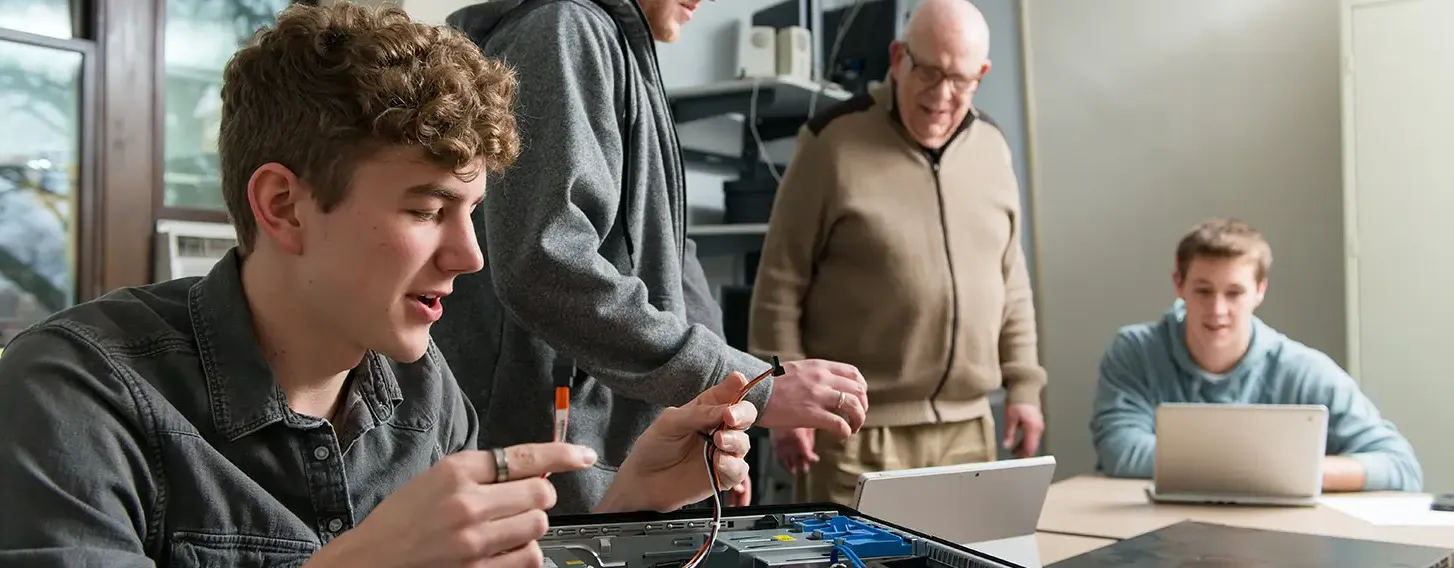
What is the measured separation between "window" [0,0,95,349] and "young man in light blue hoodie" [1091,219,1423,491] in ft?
6.96

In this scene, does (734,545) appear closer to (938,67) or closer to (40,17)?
(938,67)

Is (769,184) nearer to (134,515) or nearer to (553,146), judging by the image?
(553,146)

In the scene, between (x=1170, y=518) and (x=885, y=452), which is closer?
(x=1170, y=518)

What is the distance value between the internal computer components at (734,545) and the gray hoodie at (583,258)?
327mm

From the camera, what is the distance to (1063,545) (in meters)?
1.70

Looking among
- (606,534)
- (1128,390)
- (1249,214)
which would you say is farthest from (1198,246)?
(606,534)

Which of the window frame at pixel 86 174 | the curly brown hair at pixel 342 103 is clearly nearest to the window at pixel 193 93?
the window frame at pixel 86 174

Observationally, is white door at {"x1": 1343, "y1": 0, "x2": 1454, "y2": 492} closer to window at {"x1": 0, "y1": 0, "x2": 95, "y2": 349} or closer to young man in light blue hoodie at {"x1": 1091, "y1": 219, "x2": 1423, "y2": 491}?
young man in light blue hoodie at {"x1": 1091, "y1": 219, "x2": 1423, "y2": 491}

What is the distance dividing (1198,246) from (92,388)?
229 centimetres

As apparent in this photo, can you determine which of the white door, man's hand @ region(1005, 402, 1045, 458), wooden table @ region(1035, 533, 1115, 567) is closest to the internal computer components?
wooden table @ region(1035, 533, 1115, 567)

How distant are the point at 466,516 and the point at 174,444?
297 millimetres

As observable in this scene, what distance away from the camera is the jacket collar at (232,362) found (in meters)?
0.88

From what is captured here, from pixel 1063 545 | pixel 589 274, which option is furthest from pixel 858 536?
pixel 1063 545

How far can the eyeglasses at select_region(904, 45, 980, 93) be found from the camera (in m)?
2.32
